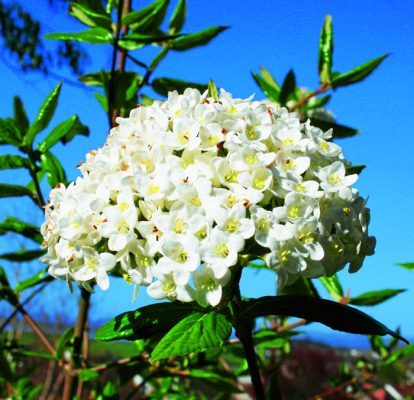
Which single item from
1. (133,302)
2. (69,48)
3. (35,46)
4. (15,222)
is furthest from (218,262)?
(35,46)

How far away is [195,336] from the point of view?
38.5 inches

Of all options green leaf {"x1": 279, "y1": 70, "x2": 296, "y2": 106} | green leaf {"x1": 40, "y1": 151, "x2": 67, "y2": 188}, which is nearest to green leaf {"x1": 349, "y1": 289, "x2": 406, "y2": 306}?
green leaf {"x1": 279, "y1": 70, "x2": 296, "y2": 106}

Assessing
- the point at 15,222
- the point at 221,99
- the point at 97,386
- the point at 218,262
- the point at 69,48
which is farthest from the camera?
the point at 69,48

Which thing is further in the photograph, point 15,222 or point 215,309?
point 15,222

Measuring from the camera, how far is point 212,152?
3.58 feet

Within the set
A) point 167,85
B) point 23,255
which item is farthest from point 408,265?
point 23,255

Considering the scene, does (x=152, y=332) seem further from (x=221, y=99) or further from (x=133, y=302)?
(x=221, y=99)

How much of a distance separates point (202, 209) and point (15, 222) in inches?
44.2

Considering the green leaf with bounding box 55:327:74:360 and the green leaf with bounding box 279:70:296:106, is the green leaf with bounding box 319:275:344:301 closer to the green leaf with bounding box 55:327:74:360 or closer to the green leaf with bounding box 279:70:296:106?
the green leaf with bounding box 279:70:296:106

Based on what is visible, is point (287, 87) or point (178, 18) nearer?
point (287, 87)

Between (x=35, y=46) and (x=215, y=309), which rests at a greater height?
(x=35, y=46)

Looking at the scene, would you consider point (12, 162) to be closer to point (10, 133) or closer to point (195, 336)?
point (10, 133)

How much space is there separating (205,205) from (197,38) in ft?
3.79

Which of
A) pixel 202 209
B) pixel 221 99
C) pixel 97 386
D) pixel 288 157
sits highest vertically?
pixel 221 99
